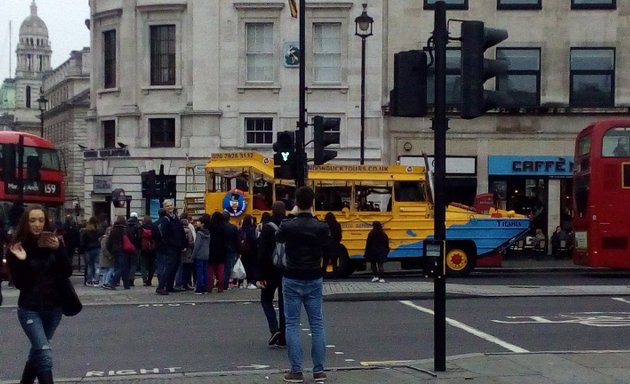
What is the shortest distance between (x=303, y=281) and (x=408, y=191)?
17.6 m

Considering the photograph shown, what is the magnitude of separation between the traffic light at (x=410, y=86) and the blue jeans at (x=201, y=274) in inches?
489

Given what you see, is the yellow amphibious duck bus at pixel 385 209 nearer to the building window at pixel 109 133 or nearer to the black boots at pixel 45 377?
the building window at pixel 109 133

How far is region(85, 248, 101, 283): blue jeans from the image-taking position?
2509 cm

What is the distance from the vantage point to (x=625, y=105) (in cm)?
3962

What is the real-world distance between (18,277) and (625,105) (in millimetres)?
34027

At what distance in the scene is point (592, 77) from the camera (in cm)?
4006

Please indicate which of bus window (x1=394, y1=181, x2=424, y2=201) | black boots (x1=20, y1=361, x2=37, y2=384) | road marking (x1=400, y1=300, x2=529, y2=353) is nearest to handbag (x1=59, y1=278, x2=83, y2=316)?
black boots (x1=20, y1=361, x2=37, y2=384)

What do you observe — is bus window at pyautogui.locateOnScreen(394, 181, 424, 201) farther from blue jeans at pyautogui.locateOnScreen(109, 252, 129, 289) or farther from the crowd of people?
blue jeans at pyautogui.locateOnScreen(109, 252, 129, 289)

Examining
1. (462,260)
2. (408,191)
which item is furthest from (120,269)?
(462,260)

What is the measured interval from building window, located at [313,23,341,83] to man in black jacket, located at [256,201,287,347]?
1070 inches

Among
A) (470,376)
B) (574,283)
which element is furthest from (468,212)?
(470,376)

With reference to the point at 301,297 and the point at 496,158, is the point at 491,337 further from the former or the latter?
the point at 496,158

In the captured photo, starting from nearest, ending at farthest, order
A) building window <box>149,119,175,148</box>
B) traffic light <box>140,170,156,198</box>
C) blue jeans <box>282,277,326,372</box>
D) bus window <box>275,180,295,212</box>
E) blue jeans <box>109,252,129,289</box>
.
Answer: blue jeans <box>282,277,326,372</box> < blue jeans <box>109,252,129,289</box> < bus window <box>275,180,295,212</box> < traffic light <box>140,170,156,198</box> < building window <box>149,119,175,148</box>

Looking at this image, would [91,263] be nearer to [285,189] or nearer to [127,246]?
[127,246]
